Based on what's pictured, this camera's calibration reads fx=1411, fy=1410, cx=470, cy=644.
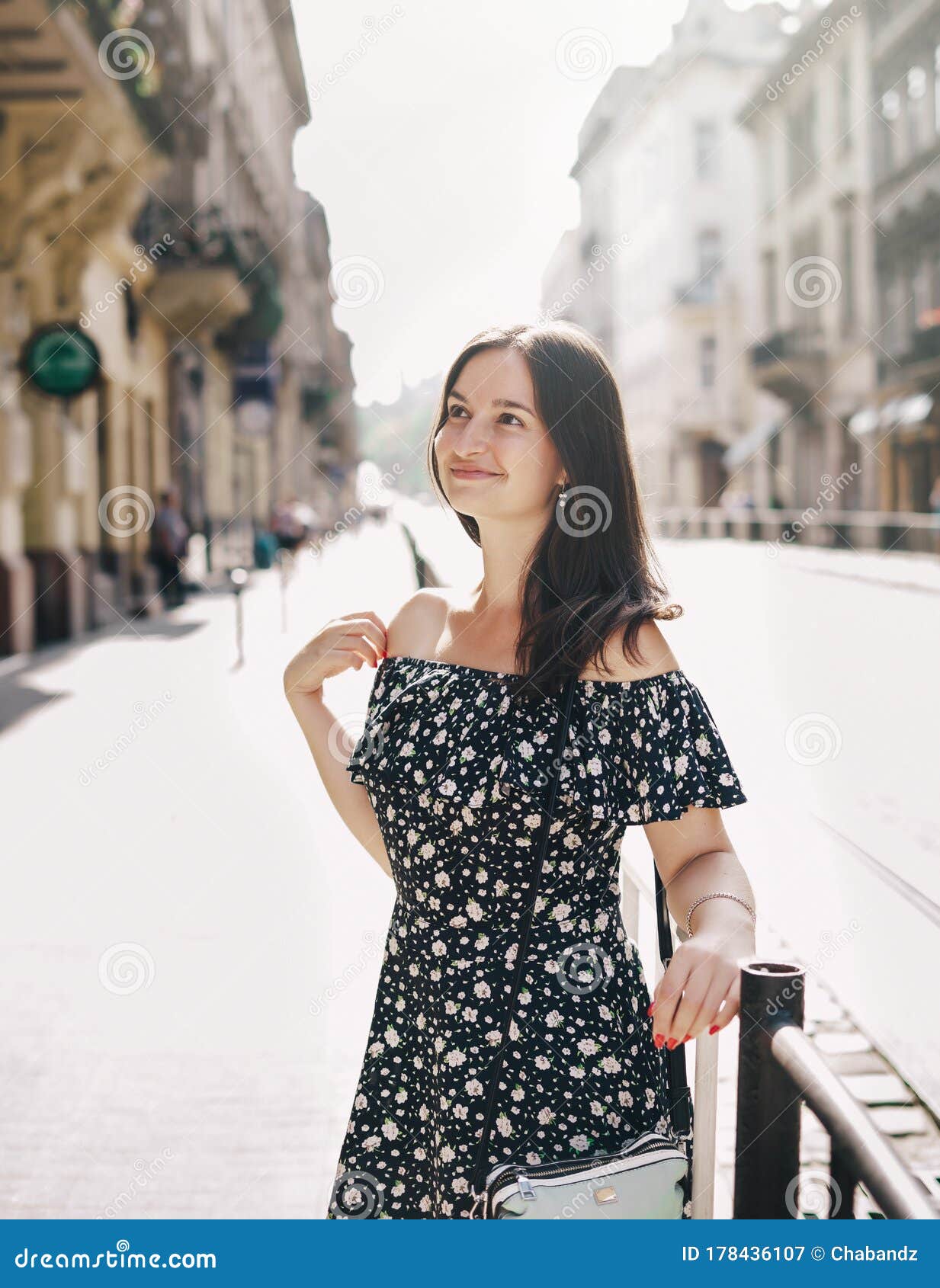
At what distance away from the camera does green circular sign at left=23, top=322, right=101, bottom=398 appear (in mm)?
14242

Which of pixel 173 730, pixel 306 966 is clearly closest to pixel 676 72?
pixel 173 730

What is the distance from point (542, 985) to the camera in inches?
69.6

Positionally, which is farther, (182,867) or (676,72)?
(676,72)

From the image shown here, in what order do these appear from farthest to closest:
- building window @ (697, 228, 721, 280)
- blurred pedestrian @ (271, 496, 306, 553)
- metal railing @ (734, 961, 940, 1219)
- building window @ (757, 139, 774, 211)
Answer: building window @ (697, 228, 721, 280)
building window @ (757, 139, 774, 211)
blurred pedestrian @ (271, 496, 306, 553)
metal railing @ (734, 961, 940, 1219)

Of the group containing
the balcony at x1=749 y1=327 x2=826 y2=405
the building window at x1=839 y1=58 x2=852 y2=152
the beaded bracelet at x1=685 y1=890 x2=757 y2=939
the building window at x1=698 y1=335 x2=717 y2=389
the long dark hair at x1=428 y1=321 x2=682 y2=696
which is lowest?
the beaded bracelet at x1=685 y1=890 x2=757 y2=939

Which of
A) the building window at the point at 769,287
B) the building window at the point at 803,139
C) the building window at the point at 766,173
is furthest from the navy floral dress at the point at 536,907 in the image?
the building window at the point at 766,173

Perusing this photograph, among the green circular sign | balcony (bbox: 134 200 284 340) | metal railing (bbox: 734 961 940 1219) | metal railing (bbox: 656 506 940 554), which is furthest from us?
metal railing (bbox: 656 506 940 554)

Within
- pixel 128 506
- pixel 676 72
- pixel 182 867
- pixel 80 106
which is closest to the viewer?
pixel 182 867

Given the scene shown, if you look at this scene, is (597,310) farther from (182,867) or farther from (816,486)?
(182,867)

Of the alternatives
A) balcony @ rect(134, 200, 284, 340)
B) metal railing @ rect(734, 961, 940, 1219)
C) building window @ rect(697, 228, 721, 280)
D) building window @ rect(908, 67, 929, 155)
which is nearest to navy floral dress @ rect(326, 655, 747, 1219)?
metal railing @ rect(734, 961, 940, 1219)

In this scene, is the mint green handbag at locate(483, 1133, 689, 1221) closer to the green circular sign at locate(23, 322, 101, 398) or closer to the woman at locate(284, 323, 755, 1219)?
the woman at locate(284, 323, 755, 1219)

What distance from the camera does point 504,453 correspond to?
1840 mm

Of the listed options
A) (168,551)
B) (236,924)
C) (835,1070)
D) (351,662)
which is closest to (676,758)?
(351,662)

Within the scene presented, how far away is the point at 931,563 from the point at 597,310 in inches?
2040
